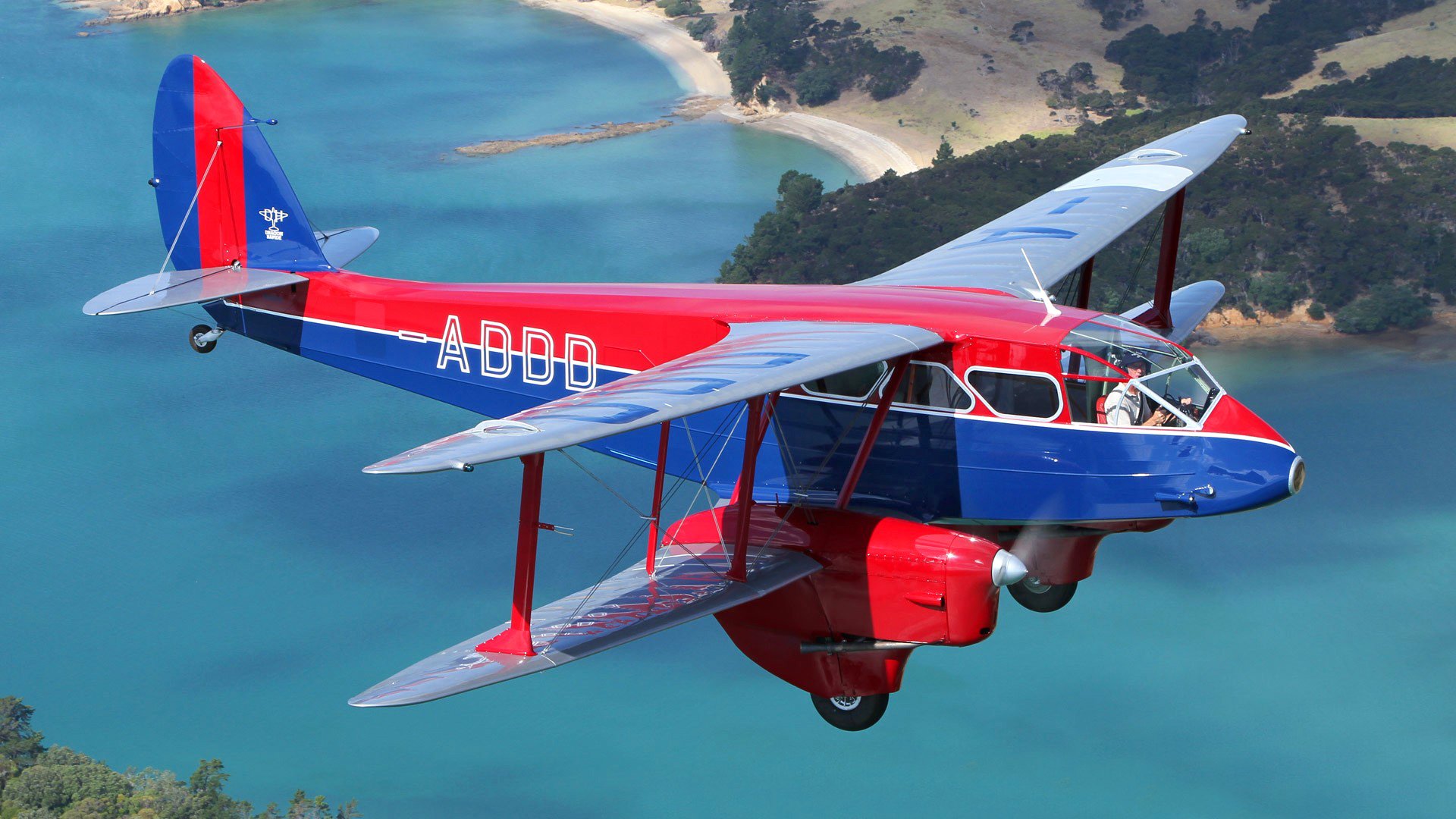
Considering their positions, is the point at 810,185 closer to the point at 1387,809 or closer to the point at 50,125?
the point at 1387,809

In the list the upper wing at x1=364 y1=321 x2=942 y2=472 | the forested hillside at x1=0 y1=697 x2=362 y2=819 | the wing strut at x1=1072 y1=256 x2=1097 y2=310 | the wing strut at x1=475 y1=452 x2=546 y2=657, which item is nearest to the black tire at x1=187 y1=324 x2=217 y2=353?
the wing strut at x1=475 y1=452 x2=546 y2=657

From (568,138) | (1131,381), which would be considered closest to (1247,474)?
(1131,381)

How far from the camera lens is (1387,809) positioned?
2438 inches

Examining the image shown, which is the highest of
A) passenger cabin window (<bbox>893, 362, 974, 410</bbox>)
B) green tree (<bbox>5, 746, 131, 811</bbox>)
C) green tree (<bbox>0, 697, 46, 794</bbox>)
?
passenger cabin window (<bbox>893, 362, 974, 410</bbox>)

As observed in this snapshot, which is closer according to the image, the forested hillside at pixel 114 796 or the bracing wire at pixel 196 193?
the bracing wire at pixel 196 193

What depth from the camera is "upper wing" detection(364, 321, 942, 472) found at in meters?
15.9

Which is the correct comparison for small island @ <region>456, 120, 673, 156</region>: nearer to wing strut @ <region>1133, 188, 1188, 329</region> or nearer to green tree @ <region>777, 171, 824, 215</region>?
green tree @ <region>777, 171, 824, 215</region>

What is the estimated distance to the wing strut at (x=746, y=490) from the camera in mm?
21297

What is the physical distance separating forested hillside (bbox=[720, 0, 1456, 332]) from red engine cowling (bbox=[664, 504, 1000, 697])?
230ft

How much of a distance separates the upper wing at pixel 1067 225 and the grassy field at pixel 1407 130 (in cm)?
8060

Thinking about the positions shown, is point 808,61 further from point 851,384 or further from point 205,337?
point 851,384

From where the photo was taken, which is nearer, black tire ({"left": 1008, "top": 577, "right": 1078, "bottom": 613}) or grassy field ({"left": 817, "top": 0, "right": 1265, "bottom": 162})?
black tire ({"left": 1008, "top": 577, "right": 1078, "bottom": 613})

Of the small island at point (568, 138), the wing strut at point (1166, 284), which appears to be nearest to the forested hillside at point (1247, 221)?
the small island at point (568, 138)

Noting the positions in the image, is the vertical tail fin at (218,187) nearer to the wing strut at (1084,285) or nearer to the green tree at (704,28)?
the wing strut at (1084,285)
